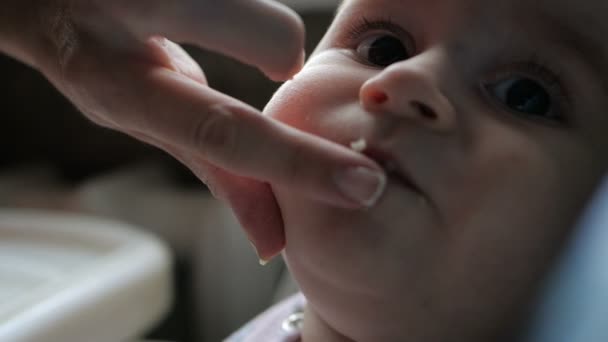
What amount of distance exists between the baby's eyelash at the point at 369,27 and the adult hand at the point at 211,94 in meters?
0.08

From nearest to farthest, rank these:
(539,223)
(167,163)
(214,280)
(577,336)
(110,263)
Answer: (577,336)
(539,223)
(110,263)
(214,280)
(167,163)

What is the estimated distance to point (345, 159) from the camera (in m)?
0.35

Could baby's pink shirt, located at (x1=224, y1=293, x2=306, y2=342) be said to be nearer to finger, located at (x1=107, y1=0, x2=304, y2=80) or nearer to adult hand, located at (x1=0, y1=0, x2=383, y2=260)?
adult hand, located at (x1=0, y1=0, x2=383, y2=260)

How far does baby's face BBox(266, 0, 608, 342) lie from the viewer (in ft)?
1.23

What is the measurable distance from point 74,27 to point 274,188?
0.49 feet

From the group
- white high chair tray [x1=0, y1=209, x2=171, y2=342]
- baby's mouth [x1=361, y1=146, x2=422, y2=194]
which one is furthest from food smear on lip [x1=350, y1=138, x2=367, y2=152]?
white high chair tray [x1=0, y1=209, x2=171, y2=342]

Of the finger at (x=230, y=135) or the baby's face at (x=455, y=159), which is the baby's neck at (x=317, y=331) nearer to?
the baby's face at (x=455, y=159)

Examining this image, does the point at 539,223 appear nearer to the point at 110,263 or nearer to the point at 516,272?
the point at 516,272

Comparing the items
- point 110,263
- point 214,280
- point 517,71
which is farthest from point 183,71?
point 214,280

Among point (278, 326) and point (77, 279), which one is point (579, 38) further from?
point (77, 279)

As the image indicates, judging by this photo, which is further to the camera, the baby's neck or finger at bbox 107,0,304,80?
the baby's neck

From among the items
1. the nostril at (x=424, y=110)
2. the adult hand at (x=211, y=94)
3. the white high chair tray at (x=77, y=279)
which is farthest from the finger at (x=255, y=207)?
the white high chair tray at (x=77, y=279)

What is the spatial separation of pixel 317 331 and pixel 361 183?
0.19 meters

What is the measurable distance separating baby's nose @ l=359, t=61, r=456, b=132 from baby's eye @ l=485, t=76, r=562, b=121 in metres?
0.06
